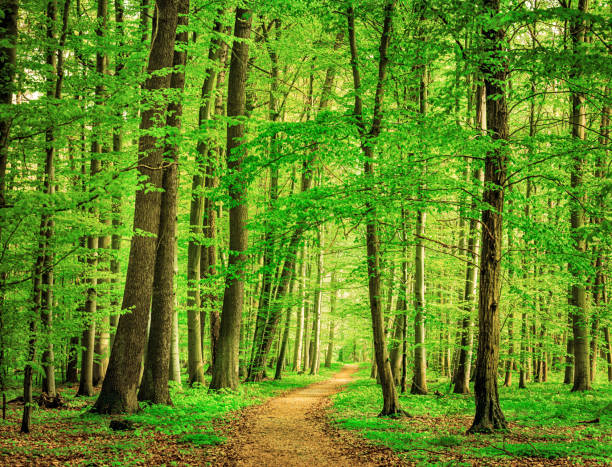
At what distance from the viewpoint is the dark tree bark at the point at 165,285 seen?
965 centimetres

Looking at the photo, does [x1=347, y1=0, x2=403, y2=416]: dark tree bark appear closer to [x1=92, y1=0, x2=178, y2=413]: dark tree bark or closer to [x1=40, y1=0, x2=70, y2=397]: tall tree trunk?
[x1=92, y1=0, x2=178, y2=413]: dark tree bark

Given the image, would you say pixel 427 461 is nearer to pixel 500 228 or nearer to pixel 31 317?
pixel 500 228

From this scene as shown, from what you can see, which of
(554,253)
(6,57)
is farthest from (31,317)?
(554,253)

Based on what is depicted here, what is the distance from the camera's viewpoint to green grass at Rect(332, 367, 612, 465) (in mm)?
6121

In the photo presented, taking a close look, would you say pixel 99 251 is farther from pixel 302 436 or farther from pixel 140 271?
pixel 302 436

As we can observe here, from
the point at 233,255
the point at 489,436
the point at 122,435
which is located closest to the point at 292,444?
the point at 122,435

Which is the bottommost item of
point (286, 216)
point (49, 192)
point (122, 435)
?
point (122, 435)

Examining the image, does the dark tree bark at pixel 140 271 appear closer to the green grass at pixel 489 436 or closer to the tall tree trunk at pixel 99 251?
the tall tree trunk at pixel 99 251

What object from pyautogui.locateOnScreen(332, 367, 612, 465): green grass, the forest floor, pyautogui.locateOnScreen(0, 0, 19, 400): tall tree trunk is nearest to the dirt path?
the forest floor

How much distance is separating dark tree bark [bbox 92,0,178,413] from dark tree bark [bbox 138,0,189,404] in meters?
0.45

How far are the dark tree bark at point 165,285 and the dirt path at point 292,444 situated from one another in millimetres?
2211

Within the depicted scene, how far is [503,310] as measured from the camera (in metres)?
14.2

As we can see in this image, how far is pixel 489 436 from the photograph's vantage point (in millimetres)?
7359

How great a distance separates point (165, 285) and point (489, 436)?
25.5 feet
